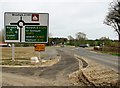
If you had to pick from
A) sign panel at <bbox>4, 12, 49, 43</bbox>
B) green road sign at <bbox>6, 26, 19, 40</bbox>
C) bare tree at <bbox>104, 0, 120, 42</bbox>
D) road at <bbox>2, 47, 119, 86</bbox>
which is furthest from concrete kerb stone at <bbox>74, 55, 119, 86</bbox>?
bare tree at <bbox>104, 0, 120, 42</bbox>

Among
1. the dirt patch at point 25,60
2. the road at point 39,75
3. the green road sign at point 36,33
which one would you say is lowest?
the dirt patch at point 25,60

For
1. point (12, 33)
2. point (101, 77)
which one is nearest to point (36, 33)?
point (12, 33)

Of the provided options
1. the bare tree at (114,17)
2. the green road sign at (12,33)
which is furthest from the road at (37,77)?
the bare tree at (114,17)

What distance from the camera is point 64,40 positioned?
19262cm

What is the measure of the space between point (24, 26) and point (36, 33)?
1354mm

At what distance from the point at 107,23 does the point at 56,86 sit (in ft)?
268

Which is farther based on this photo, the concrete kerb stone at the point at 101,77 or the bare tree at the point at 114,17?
the bare tree at the point at 114,17

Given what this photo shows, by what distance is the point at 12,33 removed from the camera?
35.2 metres

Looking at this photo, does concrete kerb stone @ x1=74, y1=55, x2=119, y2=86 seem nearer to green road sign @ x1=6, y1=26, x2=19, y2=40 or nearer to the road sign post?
the road sign post

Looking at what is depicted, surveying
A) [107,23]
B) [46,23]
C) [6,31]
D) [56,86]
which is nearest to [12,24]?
[6,31]

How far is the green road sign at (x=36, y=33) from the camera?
35.2 m

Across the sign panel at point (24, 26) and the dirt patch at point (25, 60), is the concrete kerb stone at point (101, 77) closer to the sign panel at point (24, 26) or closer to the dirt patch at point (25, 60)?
the dirt patch at point (25, 60)

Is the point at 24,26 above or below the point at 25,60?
above

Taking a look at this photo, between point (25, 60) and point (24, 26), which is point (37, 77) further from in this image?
point (25, 60)
